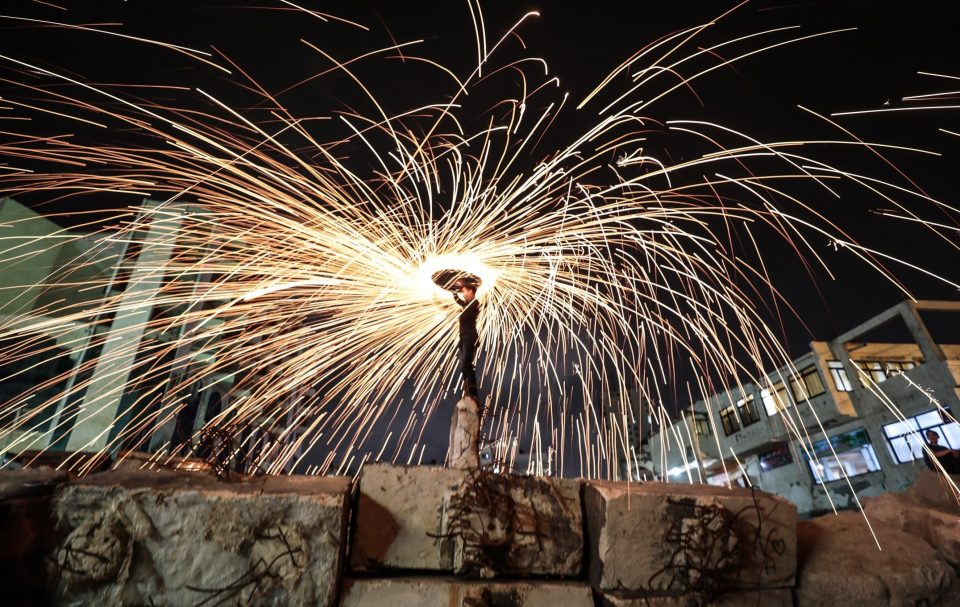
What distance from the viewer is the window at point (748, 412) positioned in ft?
79.6

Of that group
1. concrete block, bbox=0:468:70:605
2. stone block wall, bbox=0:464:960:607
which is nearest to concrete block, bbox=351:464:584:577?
stone block wall, bbox=0:464:960:607

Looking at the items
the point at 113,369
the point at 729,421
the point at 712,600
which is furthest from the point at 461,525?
the point at 729,421

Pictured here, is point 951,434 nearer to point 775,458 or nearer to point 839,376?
point 839,376

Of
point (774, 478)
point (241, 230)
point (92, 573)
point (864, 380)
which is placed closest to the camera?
point (92, 573)

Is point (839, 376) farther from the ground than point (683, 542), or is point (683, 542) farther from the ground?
point (839, 376)

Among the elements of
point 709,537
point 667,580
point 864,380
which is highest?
point 864,380

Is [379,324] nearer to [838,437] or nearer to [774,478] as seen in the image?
[838,437]

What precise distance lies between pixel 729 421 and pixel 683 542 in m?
27.0

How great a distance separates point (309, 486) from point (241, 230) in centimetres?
317

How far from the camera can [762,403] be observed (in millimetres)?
23797

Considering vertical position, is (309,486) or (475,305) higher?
(475,305)

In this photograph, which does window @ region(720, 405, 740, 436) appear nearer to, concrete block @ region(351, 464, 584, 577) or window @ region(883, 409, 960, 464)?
window @ region(883, 409, 960, 464)

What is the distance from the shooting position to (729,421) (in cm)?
2656

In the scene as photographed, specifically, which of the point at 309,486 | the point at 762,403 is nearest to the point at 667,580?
the point at 309,486
